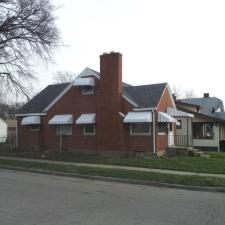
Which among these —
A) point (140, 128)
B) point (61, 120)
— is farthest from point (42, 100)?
point (140, 128)

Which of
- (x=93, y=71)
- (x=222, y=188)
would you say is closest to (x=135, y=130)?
(x=93, y=71)

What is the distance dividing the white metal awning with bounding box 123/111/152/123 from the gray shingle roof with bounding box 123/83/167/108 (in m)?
0.63

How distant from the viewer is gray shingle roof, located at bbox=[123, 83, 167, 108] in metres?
24.2

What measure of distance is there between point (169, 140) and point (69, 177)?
38.6 feet

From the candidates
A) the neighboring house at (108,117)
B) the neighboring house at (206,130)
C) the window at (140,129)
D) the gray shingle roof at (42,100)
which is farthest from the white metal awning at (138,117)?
the neighboring house at (206,130)

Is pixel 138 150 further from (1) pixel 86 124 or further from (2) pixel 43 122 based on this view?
(2) pixel 43 122

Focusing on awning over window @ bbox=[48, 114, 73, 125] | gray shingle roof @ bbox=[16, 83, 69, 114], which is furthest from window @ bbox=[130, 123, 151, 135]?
gray shingle roof @ bbox=[16, 83, 69, 114]

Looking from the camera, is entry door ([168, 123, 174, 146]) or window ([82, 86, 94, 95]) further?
entry door ([168, 123, 174, 146])

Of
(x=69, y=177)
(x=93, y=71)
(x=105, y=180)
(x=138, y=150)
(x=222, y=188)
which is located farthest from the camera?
(x=93, y=71)

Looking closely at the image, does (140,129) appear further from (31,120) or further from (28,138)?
(28,138)

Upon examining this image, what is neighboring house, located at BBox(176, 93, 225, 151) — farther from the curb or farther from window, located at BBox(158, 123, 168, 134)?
the curb

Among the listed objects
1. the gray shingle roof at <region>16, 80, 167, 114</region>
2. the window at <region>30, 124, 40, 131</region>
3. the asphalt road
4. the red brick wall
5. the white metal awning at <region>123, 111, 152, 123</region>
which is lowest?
the asphalt road

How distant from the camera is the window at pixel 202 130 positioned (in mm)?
36000

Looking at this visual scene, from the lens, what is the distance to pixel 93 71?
26.0 metres
